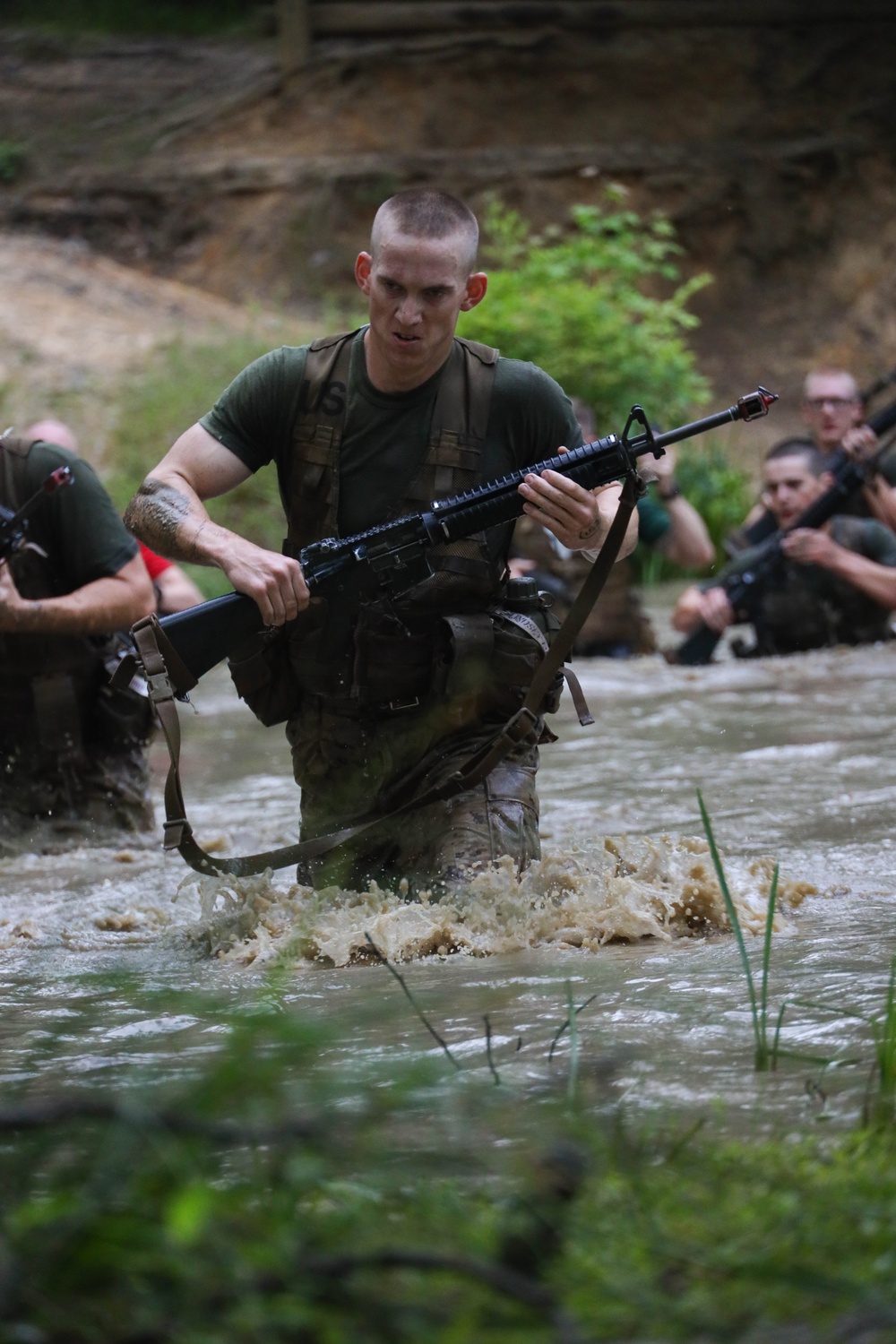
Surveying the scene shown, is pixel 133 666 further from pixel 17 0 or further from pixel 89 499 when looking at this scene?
pixel 17 0

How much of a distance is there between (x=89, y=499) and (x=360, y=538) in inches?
65.9

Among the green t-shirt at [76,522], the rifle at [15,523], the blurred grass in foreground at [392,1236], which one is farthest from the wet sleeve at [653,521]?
the blurred grass in foreground at [392,1236]

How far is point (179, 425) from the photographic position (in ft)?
43.1

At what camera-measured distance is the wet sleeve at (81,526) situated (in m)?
5.45

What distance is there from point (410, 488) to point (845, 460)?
5.79m

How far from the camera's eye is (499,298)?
13.7 m

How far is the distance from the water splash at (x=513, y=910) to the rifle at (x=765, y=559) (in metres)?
5.49

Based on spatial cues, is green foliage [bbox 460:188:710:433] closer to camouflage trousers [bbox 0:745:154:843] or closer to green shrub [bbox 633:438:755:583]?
green shrub [bbox 633:438:755:583]

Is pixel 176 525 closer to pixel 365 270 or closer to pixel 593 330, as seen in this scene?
pixel 365 270

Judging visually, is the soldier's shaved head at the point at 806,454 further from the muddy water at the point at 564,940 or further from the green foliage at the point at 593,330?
the green foliage at the point at 593,330

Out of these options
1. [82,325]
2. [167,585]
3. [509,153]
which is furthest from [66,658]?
[509,153]

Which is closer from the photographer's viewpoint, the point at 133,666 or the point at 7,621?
the point at 133,666

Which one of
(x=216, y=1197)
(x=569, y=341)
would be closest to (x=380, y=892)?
(x=216, y=1197)

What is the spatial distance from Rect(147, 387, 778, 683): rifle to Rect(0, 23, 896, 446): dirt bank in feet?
45.6
